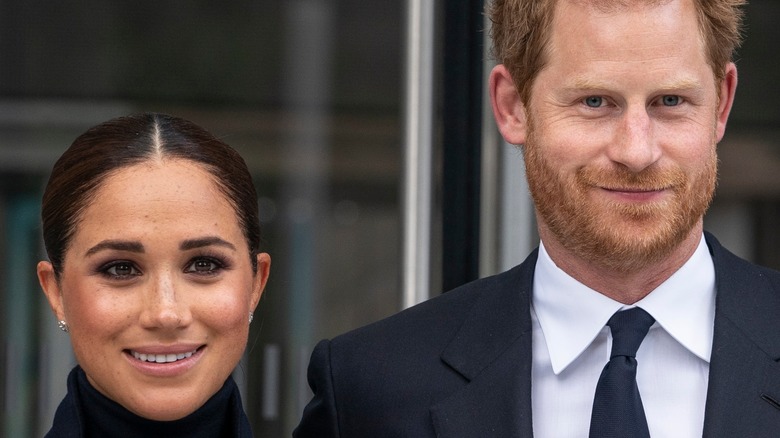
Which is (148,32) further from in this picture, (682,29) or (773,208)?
(682,29)

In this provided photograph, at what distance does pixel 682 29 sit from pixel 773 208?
2172 mm

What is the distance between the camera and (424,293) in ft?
12.1

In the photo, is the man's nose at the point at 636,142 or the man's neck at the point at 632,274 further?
the man's neck at the point at 632,274

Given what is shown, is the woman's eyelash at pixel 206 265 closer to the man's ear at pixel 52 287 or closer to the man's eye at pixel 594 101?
the man's ear at pixel 52 287

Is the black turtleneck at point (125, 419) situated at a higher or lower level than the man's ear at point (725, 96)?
lower

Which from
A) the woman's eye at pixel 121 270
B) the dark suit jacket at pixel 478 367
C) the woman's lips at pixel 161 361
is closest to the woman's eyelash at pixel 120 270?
the woman's eye at pixel 121 270

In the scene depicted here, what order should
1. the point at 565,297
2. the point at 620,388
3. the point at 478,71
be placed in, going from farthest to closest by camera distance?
1. the point at 478,71
2. the point at 565,297
3. the point at 620,388

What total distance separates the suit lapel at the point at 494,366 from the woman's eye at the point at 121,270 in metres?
0.57

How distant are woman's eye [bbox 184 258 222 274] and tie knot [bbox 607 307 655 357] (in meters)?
0.67

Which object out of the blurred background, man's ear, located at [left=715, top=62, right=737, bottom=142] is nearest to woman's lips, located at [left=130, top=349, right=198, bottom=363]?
man's ear, located at [left=715, top=62, right=737, bottom=142]

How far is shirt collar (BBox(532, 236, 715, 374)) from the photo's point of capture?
2178 millimetres

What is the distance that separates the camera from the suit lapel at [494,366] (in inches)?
86.0

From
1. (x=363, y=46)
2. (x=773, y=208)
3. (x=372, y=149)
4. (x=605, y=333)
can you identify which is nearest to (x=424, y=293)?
(x=372, y=149)

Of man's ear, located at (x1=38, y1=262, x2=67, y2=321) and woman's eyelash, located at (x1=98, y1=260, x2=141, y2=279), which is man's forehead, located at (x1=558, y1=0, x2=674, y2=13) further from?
man's ear, located at (x1=38, y1=262, x2=67, y2=321)
